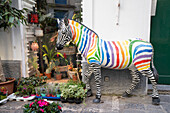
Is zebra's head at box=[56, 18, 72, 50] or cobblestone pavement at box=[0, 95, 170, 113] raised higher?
zebra's head at box=[56, 18, 72, 50]

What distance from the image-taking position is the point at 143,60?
12.3 ft

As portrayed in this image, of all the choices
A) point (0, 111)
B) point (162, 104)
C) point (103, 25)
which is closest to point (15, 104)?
point (0, 111)

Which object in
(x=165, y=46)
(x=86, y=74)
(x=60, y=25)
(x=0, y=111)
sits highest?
(x=60, y=25)

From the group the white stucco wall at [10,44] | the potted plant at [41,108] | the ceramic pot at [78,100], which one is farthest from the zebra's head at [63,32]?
the white stucco wall at [10,44]

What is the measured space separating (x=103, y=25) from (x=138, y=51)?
116 centimetres

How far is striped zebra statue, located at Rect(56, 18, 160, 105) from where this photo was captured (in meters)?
3.79

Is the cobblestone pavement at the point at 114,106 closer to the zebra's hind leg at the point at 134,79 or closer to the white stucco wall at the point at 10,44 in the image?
the zebra's hind leg at the point at 134,79

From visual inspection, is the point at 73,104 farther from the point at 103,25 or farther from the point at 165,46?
the point at 165,46

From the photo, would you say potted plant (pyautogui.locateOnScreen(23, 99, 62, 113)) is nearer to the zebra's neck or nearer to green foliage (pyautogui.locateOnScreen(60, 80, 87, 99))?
green foliage (pyautogui.locateOnScreen(60, 80, 87, 99))

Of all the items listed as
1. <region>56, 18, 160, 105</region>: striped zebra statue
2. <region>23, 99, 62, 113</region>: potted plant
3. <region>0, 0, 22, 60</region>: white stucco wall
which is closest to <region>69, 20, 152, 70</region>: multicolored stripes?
<region>56, 18, 160, 105</region>: striped zebra statue

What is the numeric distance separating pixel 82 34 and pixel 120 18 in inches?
43.8

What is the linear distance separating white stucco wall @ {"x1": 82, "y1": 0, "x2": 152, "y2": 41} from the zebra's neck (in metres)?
0.38

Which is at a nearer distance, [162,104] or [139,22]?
[162,104]

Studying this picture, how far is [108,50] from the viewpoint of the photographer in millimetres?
3914
